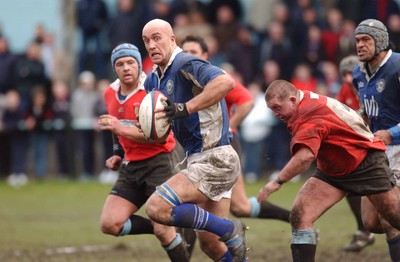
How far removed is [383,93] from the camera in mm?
10406

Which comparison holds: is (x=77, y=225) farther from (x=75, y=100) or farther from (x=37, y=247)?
(x=75, y=100)

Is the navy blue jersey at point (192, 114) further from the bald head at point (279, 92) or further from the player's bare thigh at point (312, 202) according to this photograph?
the player's bare thigh at point (312, 202)

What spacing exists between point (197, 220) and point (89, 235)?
585 cm

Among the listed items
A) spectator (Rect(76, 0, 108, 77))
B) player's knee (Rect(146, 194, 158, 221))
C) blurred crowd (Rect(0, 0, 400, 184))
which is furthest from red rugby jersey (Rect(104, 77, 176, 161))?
spectator (Rect(76, 0, 108, 77))

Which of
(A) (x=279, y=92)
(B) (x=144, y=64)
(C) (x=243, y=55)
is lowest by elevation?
(B) (x=144, y=64)

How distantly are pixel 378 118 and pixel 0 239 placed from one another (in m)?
6.18

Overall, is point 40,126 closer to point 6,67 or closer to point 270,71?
point 6,67

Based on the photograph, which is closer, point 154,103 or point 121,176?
point 154,103

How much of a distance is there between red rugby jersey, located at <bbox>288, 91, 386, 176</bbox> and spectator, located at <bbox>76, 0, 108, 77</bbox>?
Result: 14.6 meters

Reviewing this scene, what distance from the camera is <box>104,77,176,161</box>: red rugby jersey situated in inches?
429

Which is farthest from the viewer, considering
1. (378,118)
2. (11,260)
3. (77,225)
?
(77,225)

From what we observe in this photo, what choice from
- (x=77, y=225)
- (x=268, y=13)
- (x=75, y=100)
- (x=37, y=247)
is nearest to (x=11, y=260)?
(x=37, y=247)

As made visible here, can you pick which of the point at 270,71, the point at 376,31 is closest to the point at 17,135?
the point at 270,71

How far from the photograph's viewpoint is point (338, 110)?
30.9 ft
